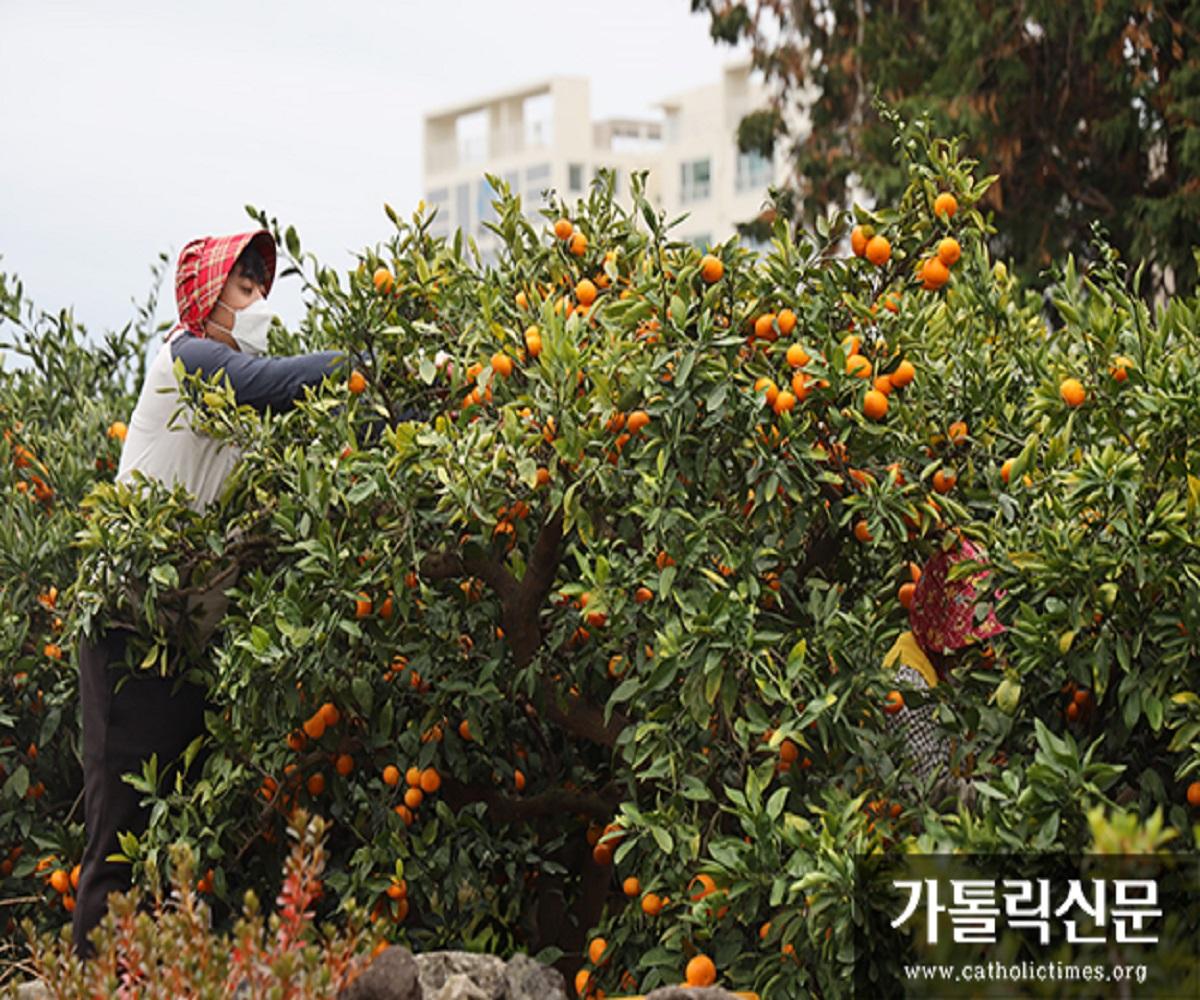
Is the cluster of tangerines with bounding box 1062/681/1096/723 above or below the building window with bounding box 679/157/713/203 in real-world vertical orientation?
below

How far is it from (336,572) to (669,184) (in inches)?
2537

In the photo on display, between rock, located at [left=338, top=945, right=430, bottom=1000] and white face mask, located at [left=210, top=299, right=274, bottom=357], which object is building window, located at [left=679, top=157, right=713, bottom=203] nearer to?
white face mask, located at [left=210, top=299, right=274, bottom=357]

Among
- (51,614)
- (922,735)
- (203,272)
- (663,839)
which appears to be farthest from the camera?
(51,614)

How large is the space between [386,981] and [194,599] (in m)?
1.87

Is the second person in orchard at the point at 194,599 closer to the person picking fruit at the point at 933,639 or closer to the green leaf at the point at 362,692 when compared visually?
the green leaf at the point at 362,692

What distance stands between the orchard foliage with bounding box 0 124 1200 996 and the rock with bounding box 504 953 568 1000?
0.22 metres

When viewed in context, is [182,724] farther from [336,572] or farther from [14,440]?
[14,440]

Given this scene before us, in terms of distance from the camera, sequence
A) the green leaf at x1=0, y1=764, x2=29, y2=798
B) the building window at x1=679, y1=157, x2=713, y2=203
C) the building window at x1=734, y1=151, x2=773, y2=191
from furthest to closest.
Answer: the building window at x1=679, y1=157, x2=713, y2=203
the building window at x1=734, y1=151, x2=773, y2=191
the green leaf at x1=0, y1=764, x2=29, y2=798

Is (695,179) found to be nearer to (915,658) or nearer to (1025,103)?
(1025,103)

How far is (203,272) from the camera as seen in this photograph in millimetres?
5031

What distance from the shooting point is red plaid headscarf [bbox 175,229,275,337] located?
500cm

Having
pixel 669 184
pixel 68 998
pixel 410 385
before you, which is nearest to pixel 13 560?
pixel 410 385

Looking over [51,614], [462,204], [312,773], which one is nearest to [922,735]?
[312,773]

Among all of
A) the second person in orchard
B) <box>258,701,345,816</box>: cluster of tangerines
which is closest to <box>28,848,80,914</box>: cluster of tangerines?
the second person in orchard
